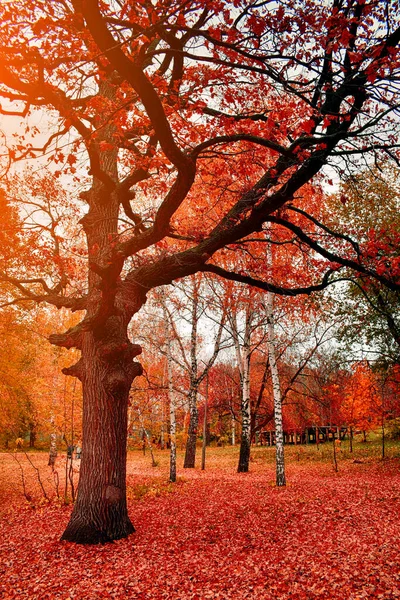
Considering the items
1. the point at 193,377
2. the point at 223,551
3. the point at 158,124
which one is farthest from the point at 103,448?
the point at 193,377

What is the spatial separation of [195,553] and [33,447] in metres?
39.4

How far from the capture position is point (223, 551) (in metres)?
6.08

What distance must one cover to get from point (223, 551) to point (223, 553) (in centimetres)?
9

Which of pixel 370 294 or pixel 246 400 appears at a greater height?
pixel 370 294

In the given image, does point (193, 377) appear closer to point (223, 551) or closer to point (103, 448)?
point (103, 448)

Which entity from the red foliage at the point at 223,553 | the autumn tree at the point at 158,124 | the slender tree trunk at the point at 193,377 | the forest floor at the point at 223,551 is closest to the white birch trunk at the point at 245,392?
the slender tree trunk at the point at 193,377

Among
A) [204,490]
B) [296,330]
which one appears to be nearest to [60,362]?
[204,490]

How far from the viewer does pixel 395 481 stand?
12.9 metres

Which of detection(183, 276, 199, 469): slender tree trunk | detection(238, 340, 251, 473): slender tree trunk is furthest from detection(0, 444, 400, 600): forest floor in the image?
detection(183, 276, 199, 469): slender tree trunk

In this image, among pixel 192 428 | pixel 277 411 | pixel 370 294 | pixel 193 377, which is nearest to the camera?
pixel 277 411

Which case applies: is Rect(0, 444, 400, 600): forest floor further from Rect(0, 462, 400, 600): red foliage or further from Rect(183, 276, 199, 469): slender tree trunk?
Rect(183, 276, 199, 469): slender tree trunk

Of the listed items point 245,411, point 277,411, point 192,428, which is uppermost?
point 277,411

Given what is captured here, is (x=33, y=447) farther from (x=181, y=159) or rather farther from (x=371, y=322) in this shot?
(x=181, y=159)

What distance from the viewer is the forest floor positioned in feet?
15.5
